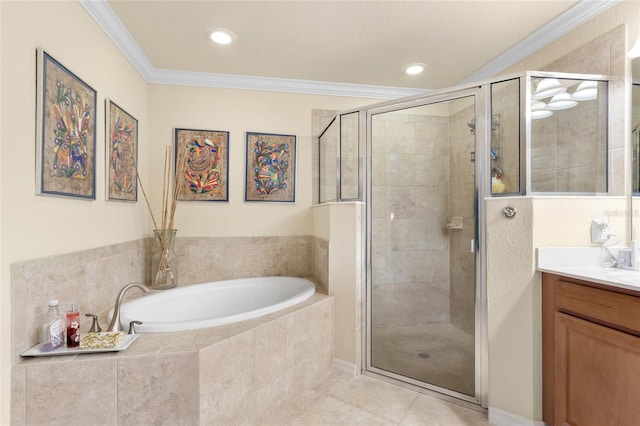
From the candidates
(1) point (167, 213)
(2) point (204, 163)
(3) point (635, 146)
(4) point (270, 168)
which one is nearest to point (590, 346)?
(3) point (635, 146)

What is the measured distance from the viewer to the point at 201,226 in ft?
9.42

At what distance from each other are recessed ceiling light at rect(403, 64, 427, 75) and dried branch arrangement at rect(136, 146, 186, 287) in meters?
2.08

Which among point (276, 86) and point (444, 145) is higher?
point (276, 86)

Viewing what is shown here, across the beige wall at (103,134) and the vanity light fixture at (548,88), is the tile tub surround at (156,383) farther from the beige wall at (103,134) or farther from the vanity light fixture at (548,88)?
the vanity light fixture at (548,88)

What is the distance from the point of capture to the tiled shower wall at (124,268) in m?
1.34

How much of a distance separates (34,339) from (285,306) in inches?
47.9

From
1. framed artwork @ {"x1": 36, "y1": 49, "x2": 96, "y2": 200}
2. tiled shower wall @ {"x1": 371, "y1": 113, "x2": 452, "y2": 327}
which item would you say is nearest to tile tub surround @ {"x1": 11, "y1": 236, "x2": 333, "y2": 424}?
framed artwork @ {"x1": 36, "y1": 49, "x2": 96, "y2": 200}

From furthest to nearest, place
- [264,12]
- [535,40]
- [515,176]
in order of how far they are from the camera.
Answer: [535,40] → [264,12] → [515,176]

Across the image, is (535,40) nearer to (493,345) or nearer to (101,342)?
(493,345)

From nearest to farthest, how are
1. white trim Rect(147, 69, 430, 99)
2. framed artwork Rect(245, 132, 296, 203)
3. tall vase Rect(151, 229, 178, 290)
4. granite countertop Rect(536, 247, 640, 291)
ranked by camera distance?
granite countertop Rect(536, 247, 640, 291), tall vase Rect(151, 229, 178, 290), white trim Rect(147, 69, 430, 99), framed artwork Rect(245, 132, 296, 203)

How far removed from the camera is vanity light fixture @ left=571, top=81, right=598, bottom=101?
177 cm

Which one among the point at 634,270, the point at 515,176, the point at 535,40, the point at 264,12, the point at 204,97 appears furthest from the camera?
the point at 204,97

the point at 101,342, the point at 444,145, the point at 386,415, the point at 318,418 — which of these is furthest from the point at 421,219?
the point at 101,342

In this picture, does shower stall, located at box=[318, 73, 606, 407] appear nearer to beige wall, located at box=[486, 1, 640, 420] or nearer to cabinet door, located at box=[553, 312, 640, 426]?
beige wall, located at box=[486, 1, 640, 420]
